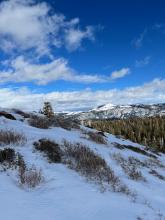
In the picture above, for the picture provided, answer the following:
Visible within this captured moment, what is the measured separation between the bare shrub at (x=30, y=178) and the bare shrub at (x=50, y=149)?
228 cm

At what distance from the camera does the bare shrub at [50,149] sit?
1202 centimetres

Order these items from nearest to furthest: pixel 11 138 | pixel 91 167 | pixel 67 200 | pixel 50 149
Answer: pixel 67 200, pixel 91 167, pixel 50 149, pixel 11 138

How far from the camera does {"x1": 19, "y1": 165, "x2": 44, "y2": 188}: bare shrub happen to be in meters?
8.95

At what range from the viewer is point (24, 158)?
1102 cm

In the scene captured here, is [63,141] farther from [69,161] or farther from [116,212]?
[116,212]

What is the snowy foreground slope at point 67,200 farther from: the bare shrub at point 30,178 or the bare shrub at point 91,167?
the bare shrub at point 91,167

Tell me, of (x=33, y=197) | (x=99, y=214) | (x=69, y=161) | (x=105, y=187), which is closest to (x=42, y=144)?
(x=69, y=161)

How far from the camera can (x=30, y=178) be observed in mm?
9070

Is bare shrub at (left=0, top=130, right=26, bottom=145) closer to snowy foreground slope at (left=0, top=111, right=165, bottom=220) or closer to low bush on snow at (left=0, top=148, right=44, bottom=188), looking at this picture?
snowy foreground slope at (left=0, top=111, right=165, bottom=220)

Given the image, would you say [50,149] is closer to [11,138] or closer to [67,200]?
[11,138]

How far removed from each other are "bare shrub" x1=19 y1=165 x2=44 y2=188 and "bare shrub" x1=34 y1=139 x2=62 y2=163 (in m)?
2.28

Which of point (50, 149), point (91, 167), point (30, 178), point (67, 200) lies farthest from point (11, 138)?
point (67, 200)

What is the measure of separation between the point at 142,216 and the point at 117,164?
6.37 meters

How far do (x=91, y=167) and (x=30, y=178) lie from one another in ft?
11.0
